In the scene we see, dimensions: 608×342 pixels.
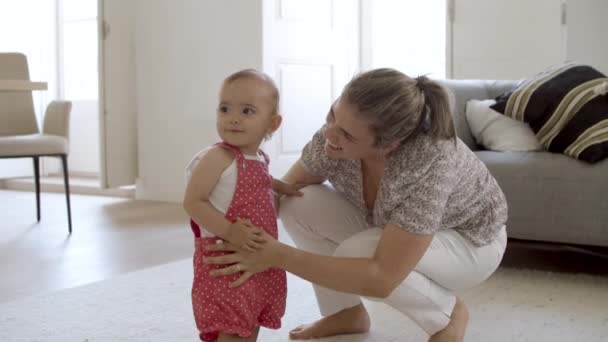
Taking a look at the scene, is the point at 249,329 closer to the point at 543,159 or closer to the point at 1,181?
the point at 543,159

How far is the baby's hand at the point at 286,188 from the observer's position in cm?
168

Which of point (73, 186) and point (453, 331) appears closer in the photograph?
point (453, 331)

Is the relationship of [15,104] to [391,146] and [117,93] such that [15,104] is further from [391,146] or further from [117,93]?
[391,146]

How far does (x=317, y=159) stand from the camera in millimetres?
1620

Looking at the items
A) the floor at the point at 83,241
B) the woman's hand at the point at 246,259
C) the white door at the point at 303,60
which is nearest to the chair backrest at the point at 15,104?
the floor at the point at 83,241

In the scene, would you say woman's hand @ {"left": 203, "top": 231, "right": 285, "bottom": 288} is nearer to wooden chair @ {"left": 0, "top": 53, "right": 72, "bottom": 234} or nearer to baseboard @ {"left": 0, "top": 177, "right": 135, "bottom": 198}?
wooden chair @ {"left": 0, "top": 53, "right": 72, "bottom": 234}

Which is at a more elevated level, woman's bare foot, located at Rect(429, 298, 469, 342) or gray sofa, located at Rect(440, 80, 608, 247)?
gray sofa, located at Rect(440, 80, 608, 247)

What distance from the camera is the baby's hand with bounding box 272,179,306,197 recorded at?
1681 millimetres

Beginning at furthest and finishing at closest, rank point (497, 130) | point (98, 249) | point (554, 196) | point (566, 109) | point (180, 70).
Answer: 1. point (180, 70)
2. point (98, 249)
3. point (497, 130)
4. point (566, 109)
5. point (554, 196)

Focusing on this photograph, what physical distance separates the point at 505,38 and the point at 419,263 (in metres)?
2.97

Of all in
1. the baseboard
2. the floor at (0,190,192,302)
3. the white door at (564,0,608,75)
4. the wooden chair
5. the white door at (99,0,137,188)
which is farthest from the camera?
the baseboard

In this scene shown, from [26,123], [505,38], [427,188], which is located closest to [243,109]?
[427,188]

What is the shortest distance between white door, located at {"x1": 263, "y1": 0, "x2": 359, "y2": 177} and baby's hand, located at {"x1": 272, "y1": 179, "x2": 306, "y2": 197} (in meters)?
2.39

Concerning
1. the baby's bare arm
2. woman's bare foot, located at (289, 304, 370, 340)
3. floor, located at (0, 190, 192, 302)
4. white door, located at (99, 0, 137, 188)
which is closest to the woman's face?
the baby's bare arm
